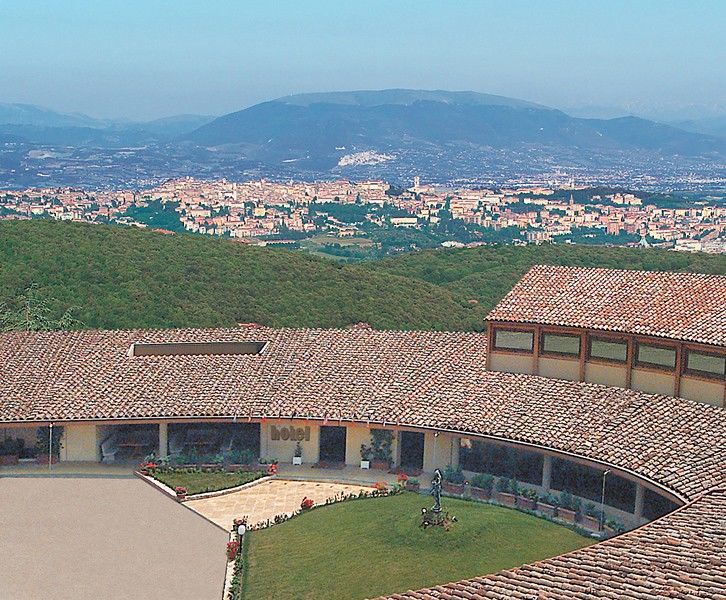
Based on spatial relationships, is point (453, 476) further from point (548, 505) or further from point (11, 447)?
point (11, 447)

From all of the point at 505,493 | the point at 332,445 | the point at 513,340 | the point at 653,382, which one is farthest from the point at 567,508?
the point at 332,445

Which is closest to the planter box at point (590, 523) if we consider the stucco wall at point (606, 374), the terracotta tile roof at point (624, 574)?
the stucco wall at point (606, 374)

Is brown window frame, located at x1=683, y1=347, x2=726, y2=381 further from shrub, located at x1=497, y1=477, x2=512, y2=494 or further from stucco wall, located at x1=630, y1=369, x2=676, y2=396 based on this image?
shrub, located at x1=497, y1=477, x2=512, y2=494

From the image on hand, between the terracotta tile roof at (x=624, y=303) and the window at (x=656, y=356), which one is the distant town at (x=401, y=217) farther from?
the window at (x=656, y=356)

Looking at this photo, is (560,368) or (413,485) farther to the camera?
(560,368)

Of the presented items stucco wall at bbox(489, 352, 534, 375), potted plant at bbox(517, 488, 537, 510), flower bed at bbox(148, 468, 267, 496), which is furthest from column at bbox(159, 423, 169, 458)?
potted plant at bbox(517, 488, 537, 510)
